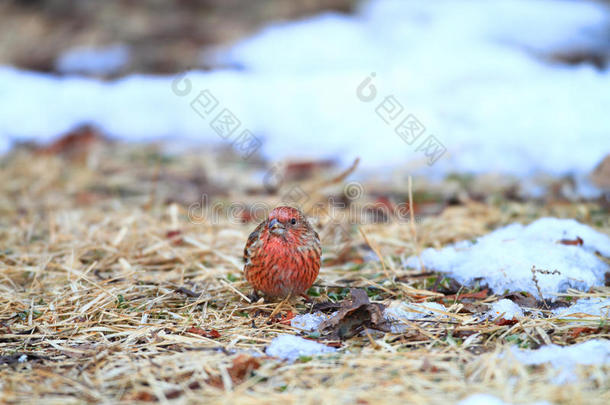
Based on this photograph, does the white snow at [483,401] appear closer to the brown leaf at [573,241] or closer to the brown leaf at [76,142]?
the brown leaf at [573,241]

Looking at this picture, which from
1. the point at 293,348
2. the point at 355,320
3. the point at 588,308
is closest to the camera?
the point at 293,348

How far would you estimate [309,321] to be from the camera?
10.2ft

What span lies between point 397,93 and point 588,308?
4.84 metres

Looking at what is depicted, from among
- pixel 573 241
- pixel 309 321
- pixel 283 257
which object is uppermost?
pixel 573 241

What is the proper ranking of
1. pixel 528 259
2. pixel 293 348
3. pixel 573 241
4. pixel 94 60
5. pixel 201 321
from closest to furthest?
pixel 293 348
pixel 201 321
pixel 528 259
pixel 573 241
pixel 94 60

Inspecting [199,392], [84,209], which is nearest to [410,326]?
[199,392]

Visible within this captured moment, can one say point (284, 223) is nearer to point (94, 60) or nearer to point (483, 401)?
point (483, 401)

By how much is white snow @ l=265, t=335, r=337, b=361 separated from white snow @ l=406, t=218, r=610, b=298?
51.5 inches

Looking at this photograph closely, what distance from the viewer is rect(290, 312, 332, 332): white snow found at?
3029 mm

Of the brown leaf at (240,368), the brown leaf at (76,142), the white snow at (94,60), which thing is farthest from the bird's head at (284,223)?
the white snow at (94,60)

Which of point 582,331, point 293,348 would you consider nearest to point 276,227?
point 293,348

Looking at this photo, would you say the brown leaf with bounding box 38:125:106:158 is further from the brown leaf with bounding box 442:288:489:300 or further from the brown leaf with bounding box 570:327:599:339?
the brown leaf with bounding box 570:327:599:339

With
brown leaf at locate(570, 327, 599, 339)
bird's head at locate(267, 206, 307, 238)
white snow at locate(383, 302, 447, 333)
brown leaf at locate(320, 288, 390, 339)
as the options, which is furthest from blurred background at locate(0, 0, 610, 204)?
brown leaf at locate(320, 288, 390, 339)

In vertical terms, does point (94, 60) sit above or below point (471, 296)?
above
